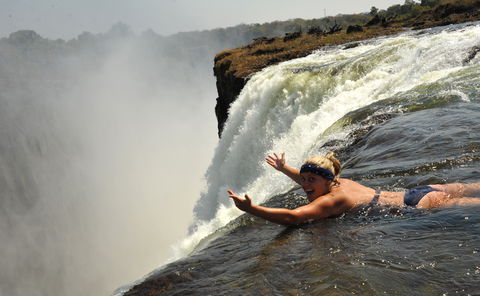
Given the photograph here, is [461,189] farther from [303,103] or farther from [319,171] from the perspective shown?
[303,103]

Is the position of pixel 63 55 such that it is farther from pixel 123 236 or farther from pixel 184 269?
pixel 184 269

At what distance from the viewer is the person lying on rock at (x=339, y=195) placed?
4.32m

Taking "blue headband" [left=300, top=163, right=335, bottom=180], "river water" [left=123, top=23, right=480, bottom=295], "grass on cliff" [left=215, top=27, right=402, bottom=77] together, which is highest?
"grass on cliff" [left=215, top=27, right=402, bottom=77]

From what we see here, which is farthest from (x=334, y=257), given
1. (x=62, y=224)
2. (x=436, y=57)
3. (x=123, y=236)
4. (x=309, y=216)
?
(x=62, y=224)

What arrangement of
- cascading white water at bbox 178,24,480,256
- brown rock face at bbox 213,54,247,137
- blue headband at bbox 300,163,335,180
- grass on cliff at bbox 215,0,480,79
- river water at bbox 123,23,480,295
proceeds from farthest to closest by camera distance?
grass on cliff at bbox 215,0,480,79 < brown rock face at bbox 213,54,247,137 < cascading white water at bbox 178,24,480,256 < blue headband at bbox 300,163,335,180 < river water at bbox 123,23,480,295

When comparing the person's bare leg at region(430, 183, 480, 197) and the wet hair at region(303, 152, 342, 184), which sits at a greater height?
the wet hair at region(303, 152, 342, 184)

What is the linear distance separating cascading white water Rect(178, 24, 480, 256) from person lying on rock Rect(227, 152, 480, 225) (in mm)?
3075

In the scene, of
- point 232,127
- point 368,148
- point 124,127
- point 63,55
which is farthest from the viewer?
point 63,55

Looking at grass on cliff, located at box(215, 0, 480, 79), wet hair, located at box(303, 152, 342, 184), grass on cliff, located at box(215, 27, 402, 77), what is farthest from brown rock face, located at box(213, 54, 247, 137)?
wet hair, located at box(303, 152, 342, 184)

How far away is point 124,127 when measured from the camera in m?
83.2

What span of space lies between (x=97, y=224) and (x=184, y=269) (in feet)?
143

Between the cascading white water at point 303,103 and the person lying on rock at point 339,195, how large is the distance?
308cm

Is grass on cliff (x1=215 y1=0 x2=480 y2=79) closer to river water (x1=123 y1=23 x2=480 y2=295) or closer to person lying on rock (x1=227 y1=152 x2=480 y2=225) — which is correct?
river water (x1=123 y1=23 x2=480 y2=295)

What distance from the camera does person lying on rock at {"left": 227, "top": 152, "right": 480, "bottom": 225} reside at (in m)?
4.32
